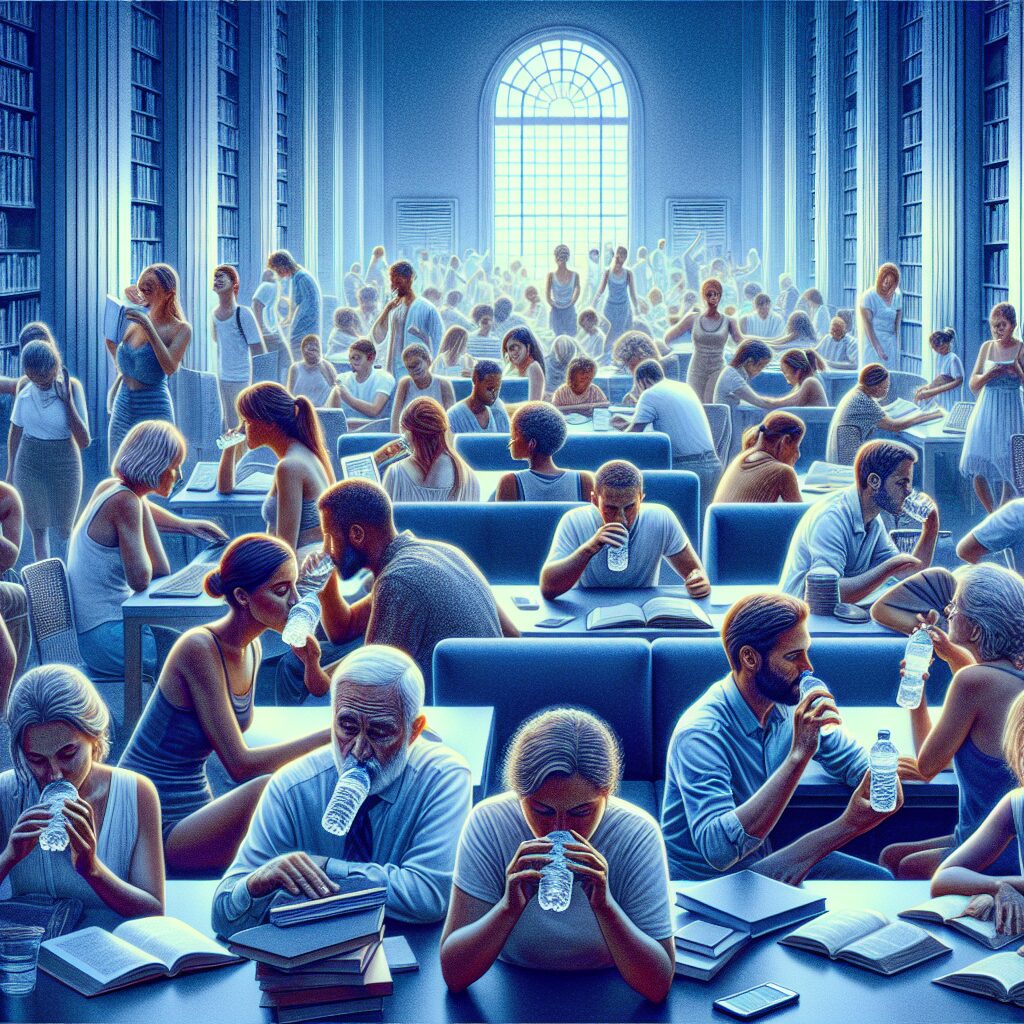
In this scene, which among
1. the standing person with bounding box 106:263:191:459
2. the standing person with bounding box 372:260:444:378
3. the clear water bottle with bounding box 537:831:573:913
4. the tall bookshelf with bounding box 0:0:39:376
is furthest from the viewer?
the tall bookshelf with bounding box 0:0:39:376

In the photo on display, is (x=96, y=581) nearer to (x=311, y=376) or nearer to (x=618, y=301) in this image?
(x=311, y=376)

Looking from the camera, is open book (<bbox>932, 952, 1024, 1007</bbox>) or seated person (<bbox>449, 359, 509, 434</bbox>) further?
seated person (<bbox>449, 359, 509, 434</bbox>)

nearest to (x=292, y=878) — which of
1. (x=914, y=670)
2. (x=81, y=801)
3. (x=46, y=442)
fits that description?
(x=81, y=801)

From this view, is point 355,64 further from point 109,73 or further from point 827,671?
point 827,671

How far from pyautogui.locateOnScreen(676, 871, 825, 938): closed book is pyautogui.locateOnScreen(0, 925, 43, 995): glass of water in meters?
1.00

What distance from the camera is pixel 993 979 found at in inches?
83.5

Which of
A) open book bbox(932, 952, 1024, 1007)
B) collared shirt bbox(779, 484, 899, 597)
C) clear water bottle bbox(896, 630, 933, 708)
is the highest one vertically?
collared shirt bbox(779, 484, 899, 597)

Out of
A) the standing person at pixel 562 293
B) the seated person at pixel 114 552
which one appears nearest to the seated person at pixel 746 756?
the seated person at pixel 114 552

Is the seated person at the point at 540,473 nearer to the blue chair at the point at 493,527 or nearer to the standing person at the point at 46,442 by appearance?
the blue chair at the point at 493,527

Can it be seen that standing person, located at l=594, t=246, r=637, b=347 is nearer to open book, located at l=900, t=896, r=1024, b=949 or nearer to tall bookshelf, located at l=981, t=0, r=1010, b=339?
tall bookshelf, located at l=981, t=0, r=1010, b=339

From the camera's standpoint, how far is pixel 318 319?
31.4 ft

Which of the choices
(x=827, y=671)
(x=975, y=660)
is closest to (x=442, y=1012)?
(x=975, y=660)

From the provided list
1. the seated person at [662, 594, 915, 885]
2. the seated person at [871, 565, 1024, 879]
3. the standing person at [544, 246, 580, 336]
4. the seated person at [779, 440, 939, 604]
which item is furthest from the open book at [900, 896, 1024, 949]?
the standing person at [544, 246, 580, 336]

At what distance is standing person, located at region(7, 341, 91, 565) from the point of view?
6020 millimetres
